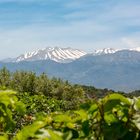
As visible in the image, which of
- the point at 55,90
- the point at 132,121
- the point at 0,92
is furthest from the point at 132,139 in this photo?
the point at 55,90

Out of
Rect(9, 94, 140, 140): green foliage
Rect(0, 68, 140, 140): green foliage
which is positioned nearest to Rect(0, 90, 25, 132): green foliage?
Rect(0, 68, 140, 140): green foliage

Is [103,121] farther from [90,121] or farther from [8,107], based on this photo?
[8,107]

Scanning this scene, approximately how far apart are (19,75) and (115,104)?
7174cm

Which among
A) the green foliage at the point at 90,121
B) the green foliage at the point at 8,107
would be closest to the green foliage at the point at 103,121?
the green foliage at the point at 90,121

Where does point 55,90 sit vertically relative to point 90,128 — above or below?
below

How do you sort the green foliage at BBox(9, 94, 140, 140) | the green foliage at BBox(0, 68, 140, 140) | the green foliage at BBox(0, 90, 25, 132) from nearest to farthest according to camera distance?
the green foliage at BBox(0, 68, 140, 140), the green foliage at BBox(9, 94, 140, 140), the green foliage at BBox(0, 90, 25, 132)

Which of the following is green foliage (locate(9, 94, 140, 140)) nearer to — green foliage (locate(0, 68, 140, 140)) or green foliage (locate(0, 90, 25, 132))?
green foliage (locate(0, 68, 140, 140))

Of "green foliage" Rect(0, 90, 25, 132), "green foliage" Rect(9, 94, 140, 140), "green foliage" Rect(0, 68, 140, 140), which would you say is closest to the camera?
"green foliage" Rect(0, 68, 140, 140)

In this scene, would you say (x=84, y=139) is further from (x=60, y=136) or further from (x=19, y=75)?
(x=19, y=75)

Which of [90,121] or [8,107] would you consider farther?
[8,107]

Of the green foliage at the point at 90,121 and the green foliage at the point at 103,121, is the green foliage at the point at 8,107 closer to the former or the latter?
the green foliage at the point at 90,121

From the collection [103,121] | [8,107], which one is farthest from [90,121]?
[8,107]

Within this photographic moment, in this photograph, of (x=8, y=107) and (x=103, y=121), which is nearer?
(x=103, y=121)

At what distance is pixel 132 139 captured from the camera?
7.38ft
